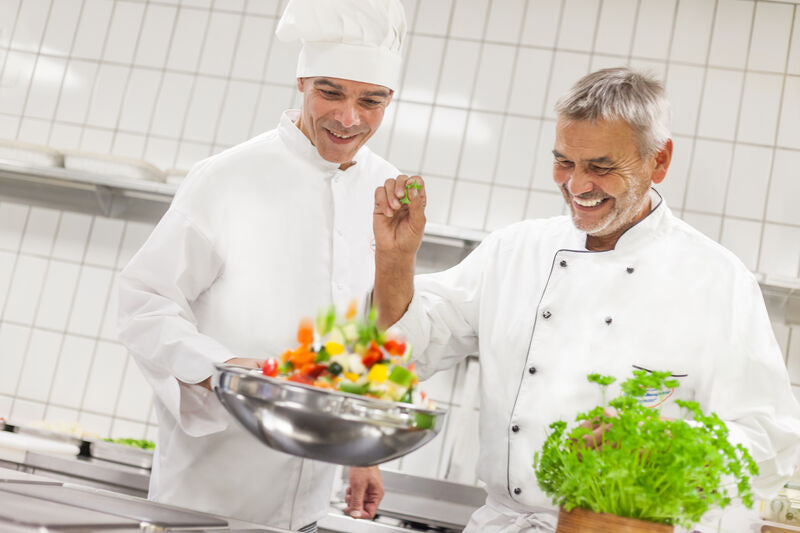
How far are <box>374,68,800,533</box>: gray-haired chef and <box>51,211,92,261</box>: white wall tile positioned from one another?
2.22 m

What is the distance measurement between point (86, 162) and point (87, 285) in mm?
523

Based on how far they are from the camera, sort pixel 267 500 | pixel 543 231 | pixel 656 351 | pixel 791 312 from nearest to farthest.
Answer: pixel 656 351
pixel 267 500
pixel 543 231
pixel 791 312

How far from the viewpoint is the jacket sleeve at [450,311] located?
163cm

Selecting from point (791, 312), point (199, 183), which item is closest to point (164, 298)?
point (199, 183)

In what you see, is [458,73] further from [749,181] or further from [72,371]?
[72,371]

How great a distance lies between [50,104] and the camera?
3.54 metres

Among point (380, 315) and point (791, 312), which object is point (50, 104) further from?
point (791, 312)

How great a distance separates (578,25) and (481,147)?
2.01 ft

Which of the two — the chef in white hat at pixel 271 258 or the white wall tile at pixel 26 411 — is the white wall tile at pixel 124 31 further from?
the chef in white hat at pixel 271 258

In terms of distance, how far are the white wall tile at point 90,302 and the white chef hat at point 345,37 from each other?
1962mm

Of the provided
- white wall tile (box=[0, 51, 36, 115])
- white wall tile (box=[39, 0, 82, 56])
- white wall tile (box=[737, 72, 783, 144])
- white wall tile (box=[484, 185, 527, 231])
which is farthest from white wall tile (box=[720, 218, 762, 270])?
white wall tile (box=[0, 51, 36, 115])

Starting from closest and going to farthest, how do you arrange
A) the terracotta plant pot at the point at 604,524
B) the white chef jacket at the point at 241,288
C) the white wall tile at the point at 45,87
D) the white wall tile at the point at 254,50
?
the terracotta plant pot at the point at 604,524 < the white chef jacket at the point at 241,288 < the white wall tile at the point at 254,50 < the white wall tile at the point at 45,87

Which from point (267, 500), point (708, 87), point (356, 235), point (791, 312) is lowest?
point (267, 500)

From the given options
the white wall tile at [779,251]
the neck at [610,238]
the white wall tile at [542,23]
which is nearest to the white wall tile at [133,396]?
the white wall tile at [542,23]
